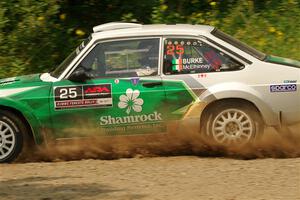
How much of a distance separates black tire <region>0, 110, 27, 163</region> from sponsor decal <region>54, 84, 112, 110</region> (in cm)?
53

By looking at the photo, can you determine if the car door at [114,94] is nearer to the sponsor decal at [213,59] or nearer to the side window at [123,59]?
the side window at [123,59]

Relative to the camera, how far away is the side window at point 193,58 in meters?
8.15

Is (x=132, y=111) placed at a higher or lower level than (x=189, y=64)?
lower

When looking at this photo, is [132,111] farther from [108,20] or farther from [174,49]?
[108,20]

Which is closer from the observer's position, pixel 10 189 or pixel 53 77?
pixel 10 189

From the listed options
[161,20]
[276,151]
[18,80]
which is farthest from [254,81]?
[161,20]

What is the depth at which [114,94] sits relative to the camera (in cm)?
809

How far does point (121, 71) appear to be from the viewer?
8.17 m

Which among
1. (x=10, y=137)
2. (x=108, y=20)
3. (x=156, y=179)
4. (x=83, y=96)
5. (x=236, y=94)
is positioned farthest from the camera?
(x=108, y=20)

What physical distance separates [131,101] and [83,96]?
1.88 feet

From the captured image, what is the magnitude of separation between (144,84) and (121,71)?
324 mm

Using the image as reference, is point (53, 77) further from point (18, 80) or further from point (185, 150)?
point (185, 150)

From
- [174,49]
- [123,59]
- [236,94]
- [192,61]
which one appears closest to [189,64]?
[192,61]

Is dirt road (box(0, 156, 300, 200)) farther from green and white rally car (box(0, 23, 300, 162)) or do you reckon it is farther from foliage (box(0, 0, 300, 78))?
foliage (box(0, 0, 300, 78))
